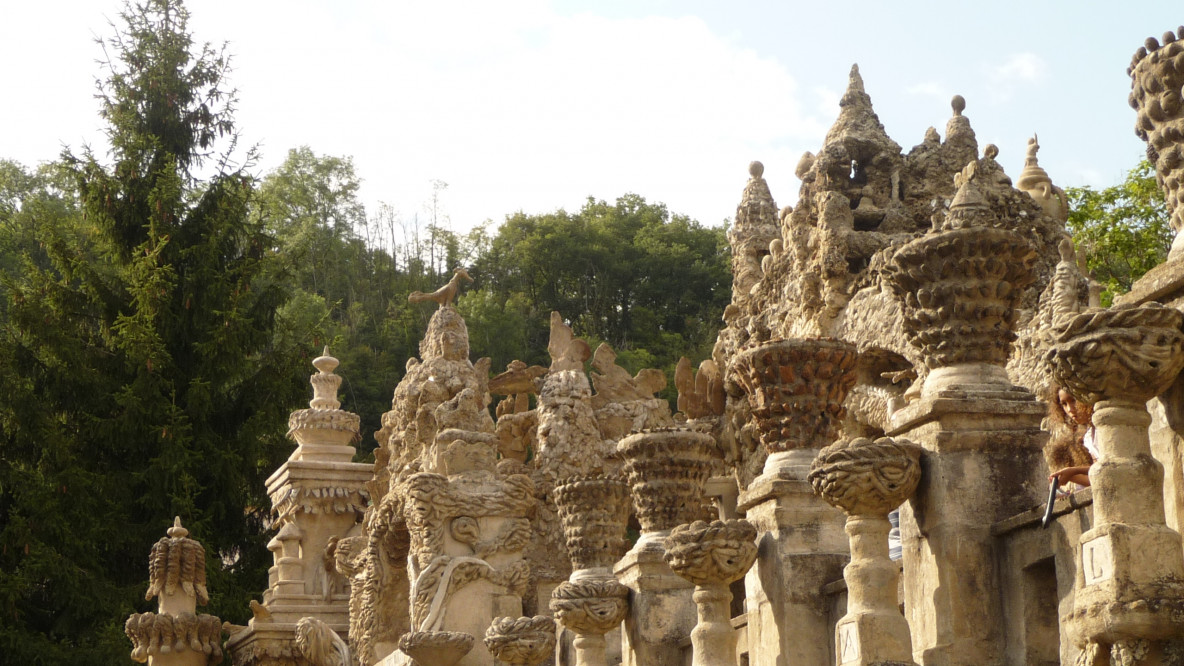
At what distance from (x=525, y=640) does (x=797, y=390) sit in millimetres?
3280

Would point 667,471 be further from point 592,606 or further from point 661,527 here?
point 592,606

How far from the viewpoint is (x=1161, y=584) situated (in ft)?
19.6

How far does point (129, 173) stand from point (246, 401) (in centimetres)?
491

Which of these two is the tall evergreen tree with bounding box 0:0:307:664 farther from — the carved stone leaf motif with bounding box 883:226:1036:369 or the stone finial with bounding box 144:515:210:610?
the carved stone leaf motif with bounding box 883:226:1036:369

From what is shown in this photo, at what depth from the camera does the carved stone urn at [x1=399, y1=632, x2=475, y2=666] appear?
518 inches

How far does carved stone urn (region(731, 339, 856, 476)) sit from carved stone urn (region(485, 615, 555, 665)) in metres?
2.87

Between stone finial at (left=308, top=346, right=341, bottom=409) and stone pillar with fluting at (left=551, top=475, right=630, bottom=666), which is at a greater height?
stone finial at (left=308, top=346, right=341, bottom=409)

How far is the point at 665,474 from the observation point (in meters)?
11.3

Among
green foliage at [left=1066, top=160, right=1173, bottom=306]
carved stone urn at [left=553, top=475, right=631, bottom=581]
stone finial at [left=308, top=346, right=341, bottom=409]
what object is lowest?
carved stone urn at [left=553, top=475, right=631, bottom=581]

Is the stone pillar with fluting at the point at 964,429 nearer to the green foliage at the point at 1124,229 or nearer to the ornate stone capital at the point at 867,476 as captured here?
the ornate stone capital at the point at 867,476

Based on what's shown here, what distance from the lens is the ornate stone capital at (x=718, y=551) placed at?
368 inches

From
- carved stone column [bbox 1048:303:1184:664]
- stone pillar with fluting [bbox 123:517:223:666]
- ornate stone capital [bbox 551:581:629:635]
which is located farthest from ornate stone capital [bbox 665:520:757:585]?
stone pillar with fluting [bbox 123:517:223:666]

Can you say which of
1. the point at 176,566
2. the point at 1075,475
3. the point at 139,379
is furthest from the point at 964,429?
the point at 139,379

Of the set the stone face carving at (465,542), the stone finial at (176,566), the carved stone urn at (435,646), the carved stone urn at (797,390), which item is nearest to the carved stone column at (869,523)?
the carved stone urn at (797,390)
